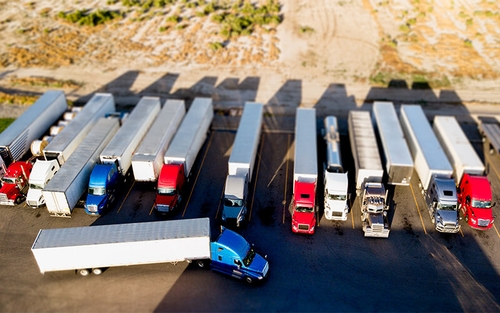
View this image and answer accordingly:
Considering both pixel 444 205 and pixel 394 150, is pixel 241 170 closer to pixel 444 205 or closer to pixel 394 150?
pixel 394 150

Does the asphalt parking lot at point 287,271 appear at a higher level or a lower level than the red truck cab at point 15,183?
lower

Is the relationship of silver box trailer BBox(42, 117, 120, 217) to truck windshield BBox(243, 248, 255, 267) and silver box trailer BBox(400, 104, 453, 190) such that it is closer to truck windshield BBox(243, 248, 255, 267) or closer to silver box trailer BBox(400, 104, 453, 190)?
truck windshield BBox(243, 248, 255, 267)

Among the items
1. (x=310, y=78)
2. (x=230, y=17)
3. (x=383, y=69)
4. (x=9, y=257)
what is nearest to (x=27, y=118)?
(x=9, y=257)

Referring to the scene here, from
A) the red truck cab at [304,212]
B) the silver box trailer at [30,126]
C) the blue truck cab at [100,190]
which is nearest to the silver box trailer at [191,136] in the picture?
the blue truck cab at [100,190]

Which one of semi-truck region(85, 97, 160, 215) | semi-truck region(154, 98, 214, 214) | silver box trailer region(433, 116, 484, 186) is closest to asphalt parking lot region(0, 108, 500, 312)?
semi-truck region(85, 97, 160, 215)

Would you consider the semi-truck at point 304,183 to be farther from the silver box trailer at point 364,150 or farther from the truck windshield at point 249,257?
the truck windshield at point 249,257

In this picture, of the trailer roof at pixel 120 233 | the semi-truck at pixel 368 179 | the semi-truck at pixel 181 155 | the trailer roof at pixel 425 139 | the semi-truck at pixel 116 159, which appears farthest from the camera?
the trailer roof at pixel 425 139
